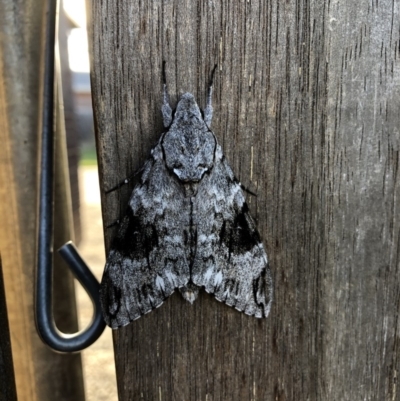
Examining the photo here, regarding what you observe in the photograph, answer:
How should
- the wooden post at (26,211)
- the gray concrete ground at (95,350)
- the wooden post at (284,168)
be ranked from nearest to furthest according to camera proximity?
the wooden post at (284,168), the wooden post at (26,211), the gray concrete ground at (95,350)

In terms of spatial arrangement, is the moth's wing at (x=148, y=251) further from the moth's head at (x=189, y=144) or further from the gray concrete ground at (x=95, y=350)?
the gray concrete ground at (x=95, y=350)

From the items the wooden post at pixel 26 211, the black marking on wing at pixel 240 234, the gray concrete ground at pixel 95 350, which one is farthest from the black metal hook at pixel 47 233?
the gray concrete ground at pixel 95 350

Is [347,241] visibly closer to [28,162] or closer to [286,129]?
[286,129]

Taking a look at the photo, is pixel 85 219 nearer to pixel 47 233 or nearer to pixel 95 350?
pixel 95 350

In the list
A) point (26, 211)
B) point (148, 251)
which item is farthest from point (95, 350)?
point (148, 251)

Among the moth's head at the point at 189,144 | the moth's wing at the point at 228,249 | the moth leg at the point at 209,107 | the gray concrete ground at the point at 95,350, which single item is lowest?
the gray concrete ground at the point at 95,350

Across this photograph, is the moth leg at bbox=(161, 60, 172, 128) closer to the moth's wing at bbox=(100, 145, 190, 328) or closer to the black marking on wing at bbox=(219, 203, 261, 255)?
the moth's wing at bbox=(100, 145, 190, 328)

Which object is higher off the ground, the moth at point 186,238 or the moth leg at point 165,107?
the moth leg at point 165,107
